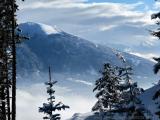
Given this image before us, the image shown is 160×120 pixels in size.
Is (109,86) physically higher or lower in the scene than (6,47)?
lower

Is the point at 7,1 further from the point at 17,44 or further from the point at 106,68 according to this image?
the point at 106,68

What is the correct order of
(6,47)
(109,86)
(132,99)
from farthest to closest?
1. (109,86)
2. (6,47)
3. (132,99)

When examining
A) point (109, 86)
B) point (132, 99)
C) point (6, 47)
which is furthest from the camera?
point (109, 86)

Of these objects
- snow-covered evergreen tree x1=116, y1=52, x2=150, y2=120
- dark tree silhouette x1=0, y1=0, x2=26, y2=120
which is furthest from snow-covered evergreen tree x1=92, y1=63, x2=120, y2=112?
snow-covered evergreen tree x1=116, y1=52, x2=150, y2=120

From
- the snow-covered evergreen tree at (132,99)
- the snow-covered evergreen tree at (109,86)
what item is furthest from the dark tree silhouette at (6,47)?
the snow-covered evergreen tree at (109,86)

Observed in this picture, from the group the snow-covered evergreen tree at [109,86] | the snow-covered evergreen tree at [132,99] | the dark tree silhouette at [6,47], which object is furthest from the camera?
the snow-covered evergreen tree at [109,86]

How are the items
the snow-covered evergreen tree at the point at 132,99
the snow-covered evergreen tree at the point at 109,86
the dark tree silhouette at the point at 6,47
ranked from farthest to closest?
1. the snow-covered evergreen tree at the point at 109,86
2. the dark tree silhouette at the point at 6,47
3. the snow-covered evergreen tree at the point at 132,99

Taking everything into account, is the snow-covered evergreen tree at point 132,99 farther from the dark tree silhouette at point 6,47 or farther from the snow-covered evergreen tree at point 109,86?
the snow-covered evergreen tree at point 109,86

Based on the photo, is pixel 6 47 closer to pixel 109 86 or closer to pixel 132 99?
pixel 132 99

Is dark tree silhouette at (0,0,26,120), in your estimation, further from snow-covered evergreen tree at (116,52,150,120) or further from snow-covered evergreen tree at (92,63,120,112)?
snow-covered evergreen tree at (92,63,120,112)

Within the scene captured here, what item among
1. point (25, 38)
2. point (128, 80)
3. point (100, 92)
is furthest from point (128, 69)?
point (100, 92)

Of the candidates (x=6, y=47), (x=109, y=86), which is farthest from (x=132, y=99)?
(x=109, y=86)

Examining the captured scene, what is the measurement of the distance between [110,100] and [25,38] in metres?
16.3

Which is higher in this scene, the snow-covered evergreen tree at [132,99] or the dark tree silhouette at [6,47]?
the dark tree silhouette at [6,47]
